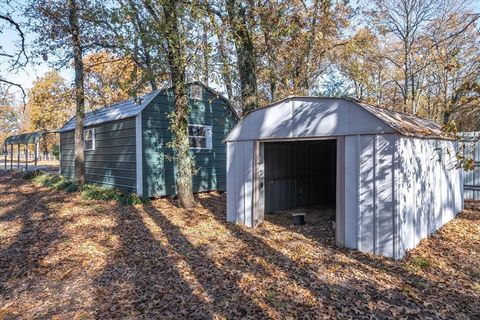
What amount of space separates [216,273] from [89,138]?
38.6ft

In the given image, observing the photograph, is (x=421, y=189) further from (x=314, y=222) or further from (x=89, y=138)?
(x=89, y=138)

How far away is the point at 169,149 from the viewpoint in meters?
11.5

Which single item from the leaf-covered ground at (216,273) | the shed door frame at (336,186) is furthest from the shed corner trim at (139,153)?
the shed door frame at (336,186)

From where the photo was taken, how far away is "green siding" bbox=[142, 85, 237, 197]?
1083cm

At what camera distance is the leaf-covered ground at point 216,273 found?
384cm

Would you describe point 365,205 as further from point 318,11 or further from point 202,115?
point 318,11

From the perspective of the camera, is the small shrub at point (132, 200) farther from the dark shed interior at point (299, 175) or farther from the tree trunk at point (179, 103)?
the dark shed interior at point (299, 175)

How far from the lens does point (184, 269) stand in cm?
499

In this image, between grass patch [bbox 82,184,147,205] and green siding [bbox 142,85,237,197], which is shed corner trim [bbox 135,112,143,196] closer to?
green siding [bbox 142,85,237,197]

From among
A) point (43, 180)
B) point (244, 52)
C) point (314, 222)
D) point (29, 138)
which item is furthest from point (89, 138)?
point (314, 222)

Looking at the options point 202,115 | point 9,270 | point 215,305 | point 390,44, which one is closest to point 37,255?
point 9,270

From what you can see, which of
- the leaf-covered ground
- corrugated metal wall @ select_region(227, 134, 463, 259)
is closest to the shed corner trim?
the leaf-covered ground

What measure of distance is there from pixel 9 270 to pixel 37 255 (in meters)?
0.58

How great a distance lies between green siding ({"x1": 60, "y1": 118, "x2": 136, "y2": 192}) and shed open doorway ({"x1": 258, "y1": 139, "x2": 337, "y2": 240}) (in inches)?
196
